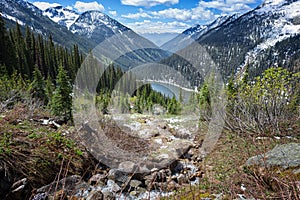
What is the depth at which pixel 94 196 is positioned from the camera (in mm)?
4746

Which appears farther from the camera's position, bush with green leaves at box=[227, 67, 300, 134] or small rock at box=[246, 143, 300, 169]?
bush with green leaves at box=[227, 67, 300, 134]

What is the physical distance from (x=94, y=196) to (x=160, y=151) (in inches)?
213

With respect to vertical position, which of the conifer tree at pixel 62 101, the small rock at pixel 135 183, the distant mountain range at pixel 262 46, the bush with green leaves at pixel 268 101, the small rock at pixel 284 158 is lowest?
the small rock at pixel 135 183

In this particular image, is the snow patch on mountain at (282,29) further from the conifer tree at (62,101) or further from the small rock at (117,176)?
the small rock at (117,176)

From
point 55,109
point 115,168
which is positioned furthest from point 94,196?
point 55,109

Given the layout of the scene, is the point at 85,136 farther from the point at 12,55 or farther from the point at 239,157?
the point at 12,55

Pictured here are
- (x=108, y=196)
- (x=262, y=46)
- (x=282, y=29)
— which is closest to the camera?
(x=108, y=196)

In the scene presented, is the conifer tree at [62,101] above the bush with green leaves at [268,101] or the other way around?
the other way around

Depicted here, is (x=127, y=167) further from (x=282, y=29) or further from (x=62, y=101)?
(x=282, y=29)

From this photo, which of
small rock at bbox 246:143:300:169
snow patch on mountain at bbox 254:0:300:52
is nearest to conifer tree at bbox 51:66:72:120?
small rock at bbox 246:143:300:169

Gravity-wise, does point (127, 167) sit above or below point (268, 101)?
below

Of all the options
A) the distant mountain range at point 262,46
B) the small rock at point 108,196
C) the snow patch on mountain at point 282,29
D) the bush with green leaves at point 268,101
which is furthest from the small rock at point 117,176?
the snow patch on mountain at point 282,29

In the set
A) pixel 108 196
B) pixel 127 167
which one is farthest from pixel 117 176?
pixel 108 196

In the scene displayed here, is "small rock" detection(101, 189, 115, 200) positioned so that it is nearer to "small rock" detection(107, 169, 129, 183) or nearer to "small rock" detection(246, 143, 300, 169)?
"small rock" detection(107, 169, 129, 183)
